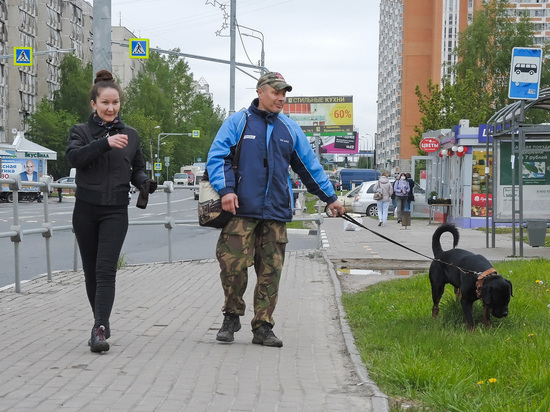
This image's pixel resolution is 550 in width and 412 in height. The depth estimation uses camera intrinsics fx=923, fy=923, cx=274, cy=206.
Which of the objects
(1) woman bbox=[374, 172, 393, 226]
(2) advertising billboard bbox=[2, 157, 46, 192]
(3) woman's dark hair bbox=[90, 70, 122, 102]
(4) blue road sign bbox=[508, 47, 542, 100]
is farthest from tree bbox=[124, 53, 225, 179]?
(3) woman's dark hair bbox=[90, 70, 122, 102]

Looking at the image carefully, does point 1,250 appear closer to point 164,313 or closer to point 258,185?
point 164,313

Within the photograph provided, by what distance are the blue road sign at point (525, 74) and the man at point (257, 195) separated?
370 inches

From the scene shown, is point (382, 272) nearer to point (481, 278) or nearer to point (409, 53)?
point (481, 278)

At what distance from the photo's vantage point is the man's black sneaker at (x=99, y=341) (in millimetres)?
5777

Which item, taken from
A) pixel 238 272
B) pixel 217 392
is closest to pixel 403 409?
pixel 217 392

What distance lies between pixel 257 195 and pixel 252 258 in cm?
45

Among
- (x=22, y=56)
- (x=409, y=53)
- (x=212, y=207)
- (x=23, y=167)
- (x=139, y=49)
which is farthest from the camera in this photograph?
(x=409, y=53)

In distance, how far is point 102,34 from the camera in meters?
12.0

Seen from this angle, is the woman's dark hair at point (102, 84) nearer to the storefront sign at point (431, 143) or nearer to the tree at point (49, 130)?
the storefront sign at point (431, 143)

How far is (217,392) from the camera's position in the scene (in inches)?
188

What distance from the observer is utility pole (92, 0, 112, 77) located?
11.9 m

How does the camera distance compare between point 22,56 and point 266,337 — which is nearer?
point 266,337

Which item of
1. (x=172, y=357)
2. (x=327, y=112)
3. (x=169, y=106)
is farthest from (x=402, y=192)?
(x=169, y=106)

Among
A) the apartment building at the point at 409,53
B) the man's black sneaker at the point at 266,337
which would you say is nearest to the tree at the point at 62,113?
the apartment building at the point at 409,53
